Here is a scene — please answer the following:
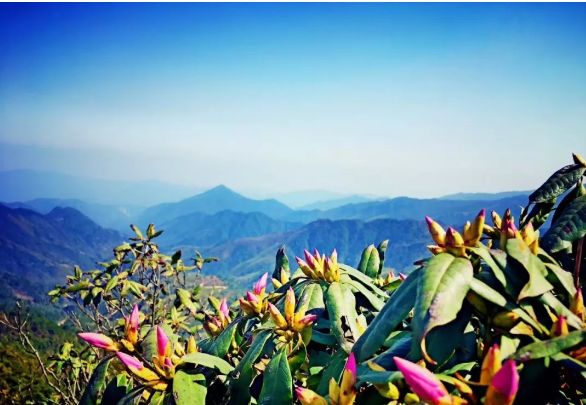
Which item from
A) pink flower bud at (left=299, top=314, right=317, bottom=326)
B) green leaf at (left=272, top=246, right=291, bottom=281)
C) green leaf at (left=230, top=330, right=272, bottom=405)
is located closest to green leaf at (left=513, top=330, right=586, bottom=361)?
pink flower bud at (left=299, top=314, right=317, bottom=326)

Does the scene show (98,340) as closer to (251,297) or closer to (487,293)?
(251,297)

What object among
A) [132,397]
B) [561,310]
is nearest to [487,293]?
[561,310]

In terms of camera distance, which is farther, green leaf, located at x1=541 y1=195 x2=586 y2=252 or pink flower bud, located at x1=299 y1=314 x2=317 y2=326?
pink flower bud, located at x1=299 y1=314 x2=317 y2=326

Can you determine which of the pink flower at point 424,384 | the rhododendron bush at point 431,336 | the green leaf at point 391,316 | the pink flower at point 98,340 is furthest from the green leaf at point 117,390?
the pink flower at point 424,384

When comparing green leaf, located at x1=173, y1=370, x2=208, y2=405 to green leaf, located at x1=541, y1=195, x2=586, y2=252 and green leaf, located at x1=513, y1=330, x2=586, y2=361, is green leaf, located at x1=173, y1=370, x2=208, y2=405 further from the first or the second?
green leaf, located at x1=541, y1=195, x2=586, y2=252

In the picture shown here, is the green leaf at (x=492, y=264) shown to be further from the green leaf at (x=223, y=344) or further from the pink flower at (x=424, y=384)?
the green leaf at (x=223, y=344)

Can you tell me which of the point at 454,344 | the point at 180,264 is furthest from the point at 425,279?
the point at 180,264

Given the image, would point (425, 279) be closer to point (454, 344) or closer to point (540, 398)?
point (454, 344)

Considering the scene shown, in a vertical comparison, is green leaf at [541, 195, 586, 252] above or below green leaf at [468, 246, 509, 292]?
above

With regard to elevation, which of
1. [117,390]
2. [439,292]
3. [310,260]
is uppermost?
[439,292]
